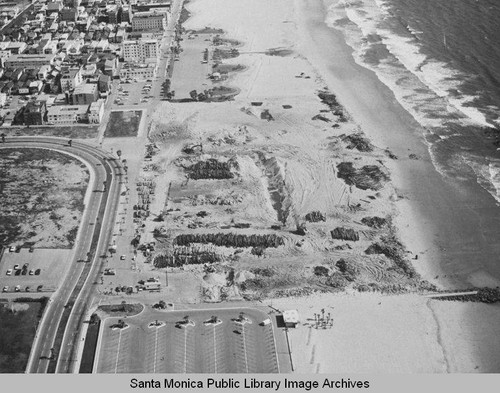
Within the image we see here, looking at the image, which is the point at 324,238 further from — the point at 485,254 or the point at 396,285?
the point at 485,254

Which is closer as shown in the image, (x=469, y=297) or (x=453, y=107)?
(x=469, y=297)

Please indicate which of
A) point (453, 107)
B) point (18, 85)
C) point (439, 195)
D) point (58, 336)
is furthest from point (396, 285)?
point (18, 85)

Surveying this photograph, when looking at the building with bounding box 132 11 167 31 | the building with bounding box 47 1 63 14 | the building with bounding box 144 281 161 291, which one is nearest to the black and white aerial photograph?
the building with bounding box 144 281 161 291

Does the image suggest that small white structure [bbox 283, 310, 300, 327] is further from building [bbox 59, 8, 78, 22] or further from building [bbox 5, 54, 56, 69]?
building [bbox 59, 8, 78, 22]

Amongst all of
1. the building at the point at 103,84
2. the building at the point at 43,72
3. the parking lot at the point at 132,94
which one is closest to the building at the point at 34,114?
the parking lot at the point at 132,94

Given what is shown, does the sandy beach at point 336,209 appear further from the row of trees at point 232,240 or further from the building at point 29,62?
the building at point 29,62

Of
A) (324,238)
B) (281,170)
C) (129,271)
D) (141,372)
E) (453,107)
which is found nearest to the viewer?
(141,372)
